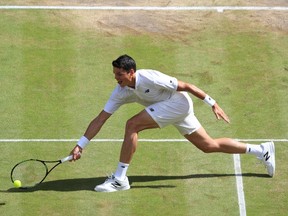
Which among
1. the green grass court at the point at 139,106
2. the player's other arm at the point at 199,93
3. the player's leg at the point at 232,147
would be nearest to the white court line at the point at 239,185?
the green grass court at the point at 139,106

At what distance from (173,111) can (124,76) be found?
3.02 feet

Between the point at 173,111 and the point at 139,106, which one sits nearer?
the point at 173,111

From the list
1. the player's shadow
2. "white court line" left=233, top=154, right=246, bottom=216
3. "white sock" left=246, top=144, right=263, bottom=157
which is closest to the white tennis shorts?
the player's shadow

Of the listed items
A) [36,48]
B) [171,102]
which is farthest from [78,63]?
[171,102]

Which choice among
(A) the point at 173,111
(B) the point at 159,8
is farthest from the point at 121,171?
(B) the point at 159,8

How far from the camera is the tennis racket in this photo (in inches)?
658

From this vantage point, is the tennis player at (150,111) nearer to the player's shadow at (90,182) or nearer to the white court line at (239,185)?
the player's shadow at (90,182)

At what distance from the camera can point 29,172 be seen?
1692 centimetres

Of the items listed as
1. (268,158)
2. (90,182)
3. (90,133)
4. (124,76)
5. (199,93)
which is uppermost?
(124,76)

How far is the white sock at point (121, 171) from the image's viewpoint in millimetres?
16562

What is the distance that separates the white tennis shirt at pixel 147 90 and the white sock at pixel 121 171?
0.78 meters

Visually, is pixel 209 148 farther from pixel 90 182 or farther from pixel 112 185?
pixel 90 182

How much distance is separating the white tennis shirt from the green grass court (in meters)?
1.24

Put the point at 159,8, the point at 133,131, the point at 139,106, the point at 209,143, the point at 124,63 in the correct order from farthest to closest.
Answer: the point at 159,8, the point at 139,106, the point at 209,143, the point at 133,131, the point at 124,63
